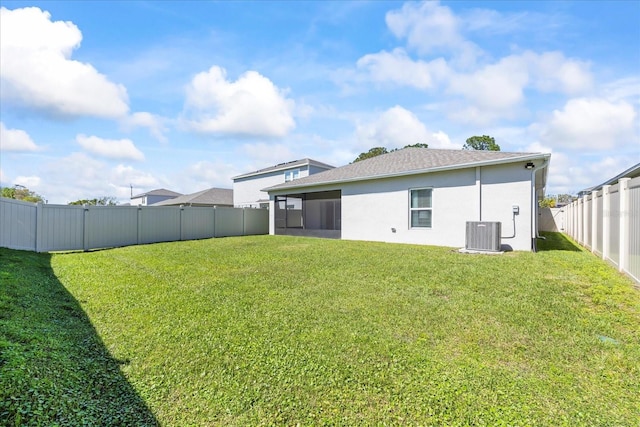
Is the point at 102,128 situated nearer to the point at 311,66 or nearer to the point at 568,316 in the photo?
the point at 311,66

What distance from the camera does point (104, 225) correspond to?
1188 centimetres

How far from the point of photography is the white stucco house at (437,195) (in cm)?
933

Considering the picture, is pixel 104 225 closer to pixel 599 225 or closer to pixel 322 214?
pixel 322 214

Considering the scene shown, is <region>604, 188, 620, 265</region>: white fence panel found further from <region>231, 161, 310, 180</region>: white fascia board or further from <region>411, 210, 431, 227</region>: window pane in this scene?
<region>231, 161, 310, 180</region>: white fascia board

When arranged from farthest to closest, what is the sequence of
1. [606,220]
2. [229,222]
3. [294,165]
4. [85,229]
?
[294,165] < [229,222] < [85,229] < [606,220]

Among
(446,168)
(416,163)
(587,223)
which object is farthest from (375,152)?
(587,223)

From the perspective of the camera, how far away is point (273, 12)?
915 cm

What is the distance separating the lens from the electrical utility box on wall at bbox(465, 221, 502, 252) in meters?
8.96

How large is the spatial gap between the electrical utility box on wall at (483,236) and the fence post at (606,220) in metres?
2.30

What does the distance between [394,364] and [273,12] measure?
33.0ft

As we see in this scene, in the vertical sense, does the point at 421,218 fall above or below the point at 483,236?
above

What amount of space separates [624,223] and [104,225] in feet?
51.2

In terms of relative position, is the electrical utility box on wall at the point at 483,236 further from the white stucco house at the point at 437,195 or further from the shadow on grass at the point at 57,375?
the shadow on grass at the point at 57,375

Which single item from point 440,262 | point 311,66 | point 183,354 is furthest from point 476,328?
point 311,66
